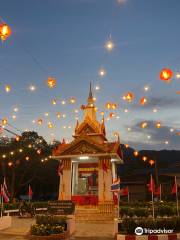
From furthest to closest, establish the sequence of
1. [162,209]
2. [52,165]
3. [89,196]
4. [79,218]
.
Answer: [52,165], [89,196], [79,218], [162,209]

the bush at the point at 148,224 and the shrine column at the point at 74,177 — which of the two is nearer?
the bush at the point at 148,224

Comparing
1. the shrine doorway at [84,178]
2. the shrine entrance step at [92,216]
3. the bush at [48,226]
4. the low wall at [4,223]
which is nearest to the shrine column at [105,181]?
the shrine entrance step at [92,216]

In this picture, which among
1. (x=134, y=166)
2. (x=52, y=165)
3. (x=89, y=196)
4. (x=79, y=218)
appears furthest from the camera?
(x=134, y=166)

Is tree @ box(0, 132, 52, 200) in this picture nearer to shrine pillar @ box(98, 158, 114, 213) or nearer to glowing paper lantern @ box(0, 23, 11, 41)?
shrine pillar @ box(98, 158, 114, 213)

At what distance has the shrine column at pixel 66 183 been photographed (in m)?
26.5

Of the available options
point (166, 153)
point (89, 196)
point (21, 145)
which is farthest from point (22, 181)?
point (166, 153)

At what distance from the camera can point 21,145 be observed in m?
43.9

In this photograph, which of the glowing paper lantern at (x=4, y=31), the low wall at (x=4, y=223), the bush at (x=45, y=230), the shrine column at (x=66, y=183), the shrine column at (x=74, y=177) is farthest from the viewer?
the shrine column at (x=74, y=177)

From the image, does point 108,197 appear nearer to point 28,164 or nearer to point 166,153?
point 28,164

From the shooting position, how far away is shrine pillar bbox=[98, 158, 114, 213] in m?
24.9

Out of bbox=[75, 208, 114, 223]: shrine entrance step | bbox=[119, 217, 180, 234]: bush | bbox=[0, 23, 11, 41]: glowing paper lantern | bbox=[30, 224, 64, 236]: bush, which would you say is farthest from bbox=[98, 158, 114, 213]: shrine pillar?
bbox=[0, 23, 11, 41]: glowing paper lantern

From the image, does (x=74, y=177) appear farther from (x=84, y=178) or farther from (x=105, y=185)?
(x=105, y=185)

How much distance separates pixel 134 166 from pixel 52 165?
18.4 m

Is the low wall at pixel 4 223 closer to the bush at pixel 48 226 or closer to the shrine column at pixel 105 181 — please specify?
the bush at pixel 48 226
